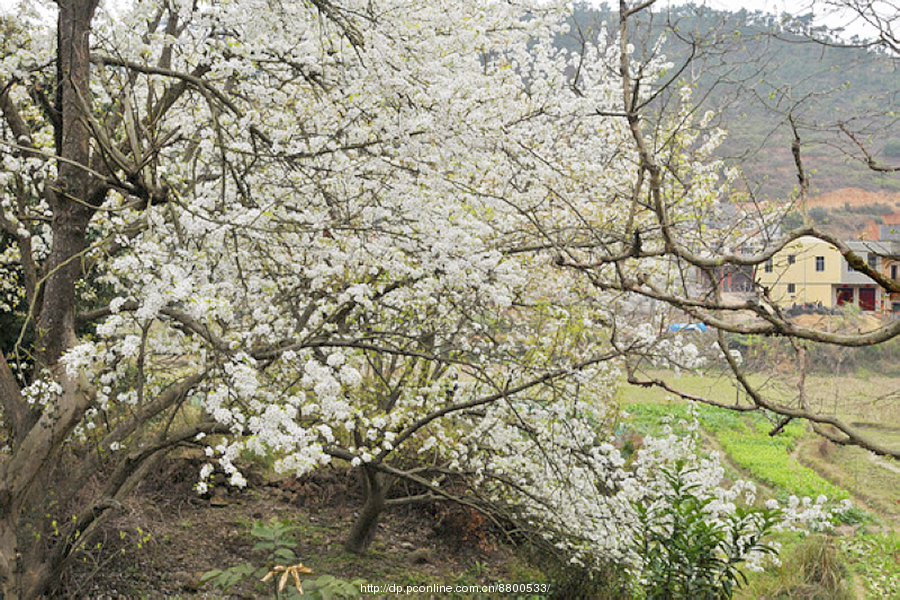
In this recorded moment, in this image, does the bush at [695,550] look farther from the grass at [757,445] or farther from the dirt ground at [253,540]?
the grass at [757,445]

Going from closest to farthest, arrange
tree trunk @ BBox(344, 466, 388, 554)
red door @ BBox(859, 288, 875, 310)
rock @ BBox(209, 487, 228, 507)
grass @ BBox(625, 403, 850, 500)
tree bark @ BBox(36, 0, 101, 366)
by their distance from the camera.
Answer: tree bark @ BBox(36, 0, 101, 366) → tree trunk @ BBox(344, 466, 388, 554) → rock @ BBox(209, 487, 228, 507) → grass @ BBox(625, 403, 850, 500) → red door @ BBox(859, 288, 875, 310)

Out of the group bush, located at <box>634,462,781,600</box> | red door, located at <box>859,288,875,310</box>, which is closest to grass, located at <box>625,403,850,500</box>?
bush, located at <box>634,462,781,600</box>

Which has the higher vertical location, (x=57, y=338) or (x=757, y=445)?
(x=57, y=338)

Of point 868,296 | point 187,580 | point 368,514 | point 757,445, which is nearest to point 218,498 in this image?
point 368,514

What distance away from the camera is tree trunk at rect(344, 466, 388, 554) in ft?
24.2

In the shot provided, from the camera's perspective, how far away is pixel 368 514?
25.1ft

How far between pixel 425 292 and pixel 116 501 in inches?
109

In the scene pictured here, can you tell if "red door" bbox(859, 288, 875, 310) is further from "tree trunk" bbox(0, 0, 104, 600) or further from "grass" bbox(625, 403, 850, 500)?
"tree trunk" bbox(0, 0, 104, 600)

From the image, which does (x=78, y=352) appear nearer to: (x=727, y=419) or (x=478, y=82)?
(x=478, y=82)

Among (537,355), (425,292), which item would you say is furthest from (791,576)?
(425,292)

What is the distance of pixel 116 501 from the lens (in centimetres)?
477

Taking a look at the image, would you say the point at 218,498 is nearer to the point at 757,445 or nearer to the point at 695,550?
the point at 695,550

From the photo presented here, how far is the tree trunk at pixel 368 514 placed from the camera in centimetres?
738

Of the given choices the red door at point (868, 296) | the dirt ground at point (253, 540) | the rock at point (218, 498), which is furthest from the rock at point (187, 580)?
the red door at point (868, 296)
